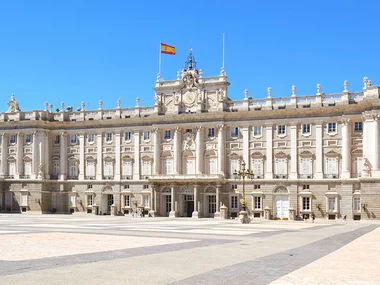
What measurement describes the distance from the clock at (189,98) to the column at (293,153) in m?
14.1

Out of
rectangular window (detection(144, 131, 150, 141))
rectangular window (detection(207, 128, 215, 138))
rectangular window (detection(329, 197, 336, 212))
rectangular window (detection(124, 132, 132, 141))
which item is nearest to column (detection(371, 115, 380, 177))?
rectangular window (detection(329, 197, 336, 212))

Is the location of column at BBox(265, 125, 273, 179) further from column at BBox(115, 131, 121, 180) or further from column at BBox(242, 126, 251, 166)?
column at BBox(115, 131, 121, 180)

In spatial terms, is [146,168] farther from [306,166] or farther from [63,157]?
[306,166]

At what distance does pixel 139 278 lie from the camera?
16453 millimetres

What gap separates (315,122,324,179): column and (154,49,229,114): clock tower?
1264 cm

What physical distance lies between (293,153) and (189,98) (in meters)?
16.0

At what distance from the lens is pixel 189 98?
7888 centimetres

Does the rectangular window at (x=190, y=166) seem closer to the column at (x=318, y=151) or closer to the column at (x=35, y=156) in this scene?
the column at (x=318, y=151)

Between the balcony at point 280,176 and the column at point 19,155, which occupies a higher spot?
the column at point 19,155

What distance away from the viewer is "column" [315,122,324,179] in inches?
2793

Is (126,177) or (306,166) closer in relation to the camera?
→ (306,166)

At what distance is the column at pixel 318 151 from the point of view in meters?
70.9

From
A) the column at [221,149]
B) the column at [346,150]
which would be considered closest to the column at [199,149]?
the column at [221,149]

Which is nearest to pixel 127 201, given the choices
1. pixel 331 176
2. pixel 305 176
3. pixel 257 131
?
pixel 257 131
